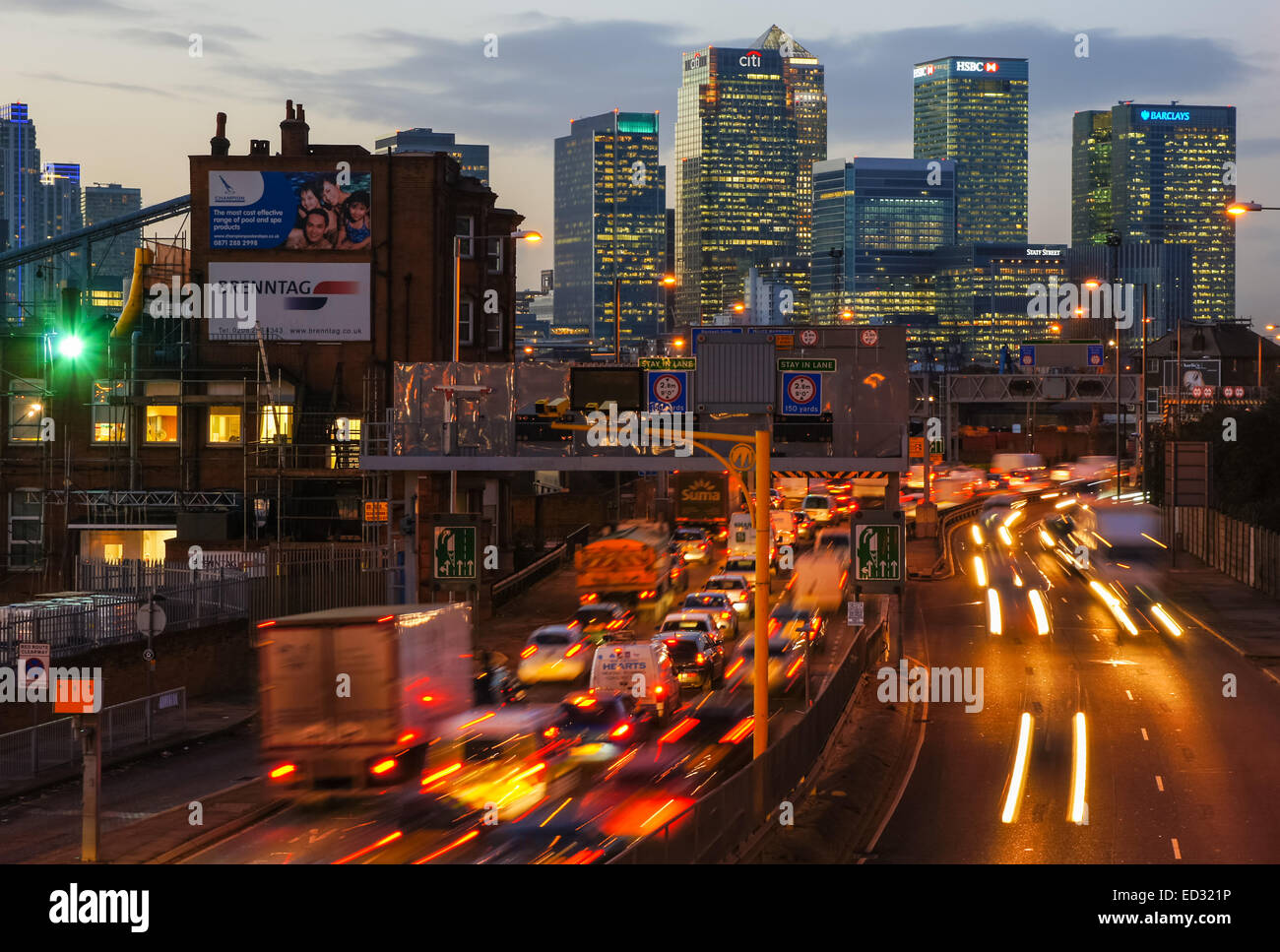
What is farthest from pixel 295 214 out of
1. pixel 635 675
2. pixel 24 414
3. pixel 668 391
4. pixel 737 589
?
pixel 635 675

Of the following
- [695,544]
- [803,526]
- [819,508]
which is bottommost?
[695,544]

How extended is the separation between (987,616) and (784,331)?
11943 mm

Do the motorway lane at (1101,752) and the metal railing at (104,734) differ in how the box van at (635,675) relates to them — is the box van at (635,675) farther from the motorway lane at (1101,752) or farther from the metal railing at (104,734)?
the metal railing at (104,734)

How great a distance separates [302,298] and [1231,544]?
39061 mm

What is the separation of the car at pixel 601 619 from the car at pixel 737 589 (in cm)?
702

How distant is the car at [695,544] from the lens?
58.6 metres

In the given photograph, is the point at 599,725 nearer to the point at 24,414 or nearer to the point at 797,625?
the point at 797,625

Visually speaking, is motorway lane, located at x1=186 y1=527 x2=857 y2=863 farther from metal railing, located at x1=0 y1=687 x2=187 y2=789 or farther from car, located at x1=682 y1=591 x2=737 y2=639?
car, located at x1=682 y1=591 x2=737 y2=639

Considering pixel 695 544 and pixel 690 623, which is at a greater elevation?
pixel 690 623

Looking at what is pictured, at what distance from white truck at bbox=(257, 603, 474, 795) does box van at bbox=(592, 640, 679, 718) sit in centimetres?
613

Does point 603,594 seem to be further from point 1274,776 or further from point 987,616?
point 1274,776

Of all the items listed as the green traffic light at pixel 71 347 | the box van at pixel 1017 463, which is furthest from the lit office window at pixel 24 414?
the box van at pixel 1017 463

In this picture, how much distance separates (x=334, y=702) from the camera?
22266 mm
